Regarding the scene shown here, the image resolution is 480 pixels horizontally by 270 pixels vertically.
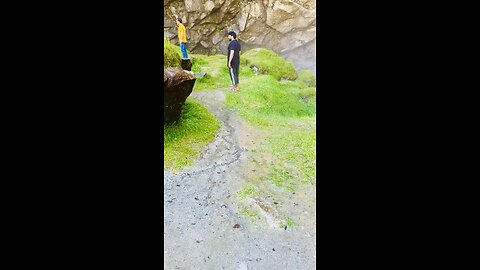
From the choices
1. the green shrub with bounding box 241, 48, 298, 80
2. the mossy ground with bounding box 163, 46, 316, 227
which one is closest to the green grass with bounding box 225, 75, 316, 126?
the mossy ground with bounding box 163, 46, 316, 227

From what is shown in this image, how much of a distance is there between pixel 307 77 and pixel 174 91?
16.4 ft

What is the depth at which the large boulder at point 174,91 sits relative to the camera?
12.8ft

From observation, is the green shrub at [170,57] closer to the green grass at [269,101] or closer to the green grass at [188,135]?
the green grass at [188,135]

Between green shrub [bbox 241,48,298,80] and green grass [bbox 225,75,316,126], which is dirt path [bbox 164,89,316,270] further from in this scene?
green shrub [bbox 241,48,298,80]

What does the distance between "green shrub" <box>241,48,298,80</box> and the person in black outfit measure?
177cm

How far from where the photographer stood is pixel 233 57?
5.71 metres

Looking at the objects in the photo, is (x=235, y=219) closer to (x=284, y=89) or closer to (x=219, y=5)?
(x=284, y=89)

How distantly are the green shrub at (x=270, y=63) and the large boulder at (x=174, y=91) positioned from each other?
150 inches

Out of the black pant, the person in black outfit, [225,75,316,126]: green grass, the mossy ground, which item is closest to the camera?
the mossy ground

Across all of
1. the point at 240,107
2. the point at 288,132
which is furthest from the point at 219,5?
the point at 288,132

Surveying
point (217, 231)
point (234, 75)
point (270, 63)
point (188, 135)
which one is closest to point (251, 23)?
point (270, 63)

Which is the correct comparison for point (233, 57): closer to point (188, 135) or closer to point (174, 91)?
point (174, 91)

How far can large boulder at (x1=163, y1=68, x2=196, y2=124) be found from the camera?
3893 mm
